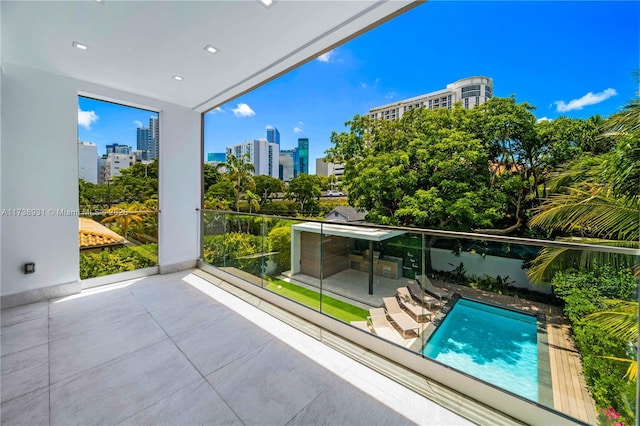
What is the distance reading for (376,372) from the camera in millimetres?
2088

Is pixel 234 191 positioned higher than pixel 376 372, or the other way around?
pixel 234 191

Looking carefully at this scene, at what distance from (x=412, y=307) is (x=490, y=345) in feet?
2.01

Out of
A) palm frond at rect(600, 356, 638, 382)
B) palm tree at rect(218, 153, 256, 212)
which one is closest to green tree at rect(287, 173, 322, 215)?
palm tree at rect(218, 153, 256, 212)

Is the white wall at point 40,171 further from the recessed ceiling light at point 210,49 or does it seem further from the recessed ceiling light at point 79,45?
the recessed ceiling light at point 210,49

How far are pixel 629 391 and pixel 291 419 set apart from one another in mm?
1870

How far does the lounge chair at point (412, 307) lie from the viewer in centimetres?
219

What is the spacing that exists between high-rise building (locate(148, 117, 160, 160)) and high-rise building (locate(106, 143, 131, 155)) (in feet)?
1.02

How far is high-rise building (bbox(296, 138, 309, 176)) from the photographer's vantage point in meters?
20.3

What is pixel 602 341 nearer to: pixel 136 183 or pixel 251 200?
pixel 136 183

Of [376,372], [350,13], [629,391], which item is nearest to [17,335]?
[376,372]

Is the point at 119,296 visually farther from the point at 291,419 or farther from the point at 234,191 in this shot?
the point at 234,191

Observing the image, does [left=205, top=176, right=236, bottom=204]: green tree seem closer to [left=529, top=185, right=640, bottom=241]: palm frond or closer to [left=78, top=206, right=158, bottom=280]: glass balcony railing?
[left=78, top=206, right=158, bottom=280]: glass balcony railing

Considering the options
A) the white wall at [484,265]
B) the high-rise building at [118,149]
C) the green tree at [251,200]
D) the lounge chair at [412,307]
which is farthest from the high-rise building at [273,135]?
the white wall at [484,265]

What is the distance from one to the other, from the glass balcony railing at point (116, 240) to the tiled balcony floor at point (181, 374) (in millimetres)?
964
